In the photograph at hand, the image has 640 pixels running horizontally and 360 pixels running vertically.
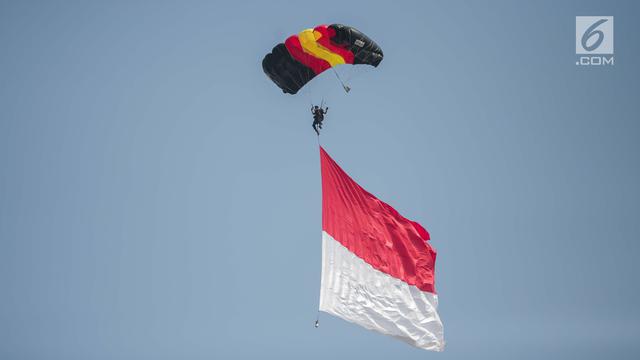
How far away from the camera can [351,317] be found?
31.2m

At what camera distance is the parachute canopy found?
110 feet

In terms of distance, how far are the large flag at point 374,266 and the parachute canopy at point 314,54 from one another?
3.86 metres

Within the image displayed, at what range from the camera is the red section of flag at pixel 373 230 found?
3288 centimetres

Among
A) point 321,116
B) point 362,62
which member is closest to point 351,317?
point 321,116

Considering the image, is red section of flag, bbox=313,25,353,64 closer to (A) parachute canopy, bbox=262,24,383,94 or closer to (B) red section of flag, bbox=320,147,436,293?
(A) parachute canopy, bbox=262,24,383,94

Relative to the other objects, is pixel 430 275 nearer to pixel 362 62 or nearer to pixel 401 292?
pixel 401 292

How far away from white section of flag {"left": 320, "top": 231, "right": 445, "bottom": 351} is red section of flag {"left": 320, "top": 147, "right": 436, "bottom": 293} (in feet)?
1.18

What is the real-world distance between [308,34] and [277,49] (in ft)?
6.22

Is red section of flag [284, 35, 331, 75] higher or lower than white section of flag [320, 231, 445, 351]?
higher

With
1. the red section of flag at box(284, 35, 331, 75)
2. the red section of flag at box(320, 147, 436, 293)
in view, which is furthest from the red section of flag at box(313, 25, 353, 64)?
the red section of flag at box(320, 147, 436, 293)

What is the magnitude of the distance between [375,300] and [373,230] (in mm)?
2700

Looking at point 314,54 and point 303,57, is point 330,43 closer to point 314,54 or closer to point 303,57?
point 314,54

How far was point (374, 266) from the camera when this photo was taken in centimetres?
3272

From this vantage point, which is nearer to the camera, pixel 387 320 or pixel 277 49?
pixel 387 320
